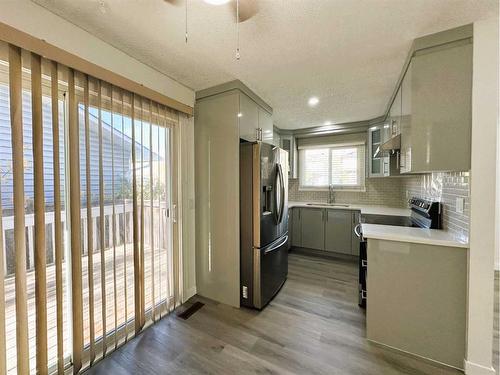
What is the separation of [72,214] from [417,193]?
3.76 metres

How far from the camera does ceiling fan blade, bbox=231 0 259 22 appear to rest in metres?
1.25

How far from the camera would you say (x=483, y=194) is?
55.0 inches

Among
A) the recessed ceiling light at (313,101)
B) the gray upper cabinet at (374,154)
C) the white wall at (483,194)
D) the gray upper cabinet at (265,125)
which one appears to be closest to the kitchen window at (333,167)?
the gray upper cabinet at (374,154)

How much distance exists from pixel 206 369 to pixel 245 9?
248cm

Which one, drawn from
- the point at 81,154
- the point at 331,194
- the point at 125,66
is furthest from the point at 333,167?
the point at 81,154

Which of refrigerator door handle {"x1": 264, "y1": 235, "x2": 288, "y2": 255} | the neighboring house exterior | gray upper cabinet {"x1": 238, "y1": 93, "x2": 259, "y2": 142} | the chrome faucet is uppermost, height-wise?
gray upper cabinet {"x1": 238, "y1": 93, "x2": 259, "y2": 142}

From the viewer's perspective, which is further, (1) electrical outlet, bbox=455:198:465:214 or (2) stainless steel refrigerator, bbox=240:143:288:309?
(2) stainless steel refrigerator, bbox=240:143:288:309

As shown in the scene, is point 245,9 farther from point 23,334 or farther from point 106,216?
point 23,334

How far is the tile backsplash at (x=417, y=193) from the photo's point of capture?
158cm

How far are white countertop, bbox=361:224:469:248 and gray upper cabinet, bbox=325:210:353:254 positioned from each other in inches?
68.6

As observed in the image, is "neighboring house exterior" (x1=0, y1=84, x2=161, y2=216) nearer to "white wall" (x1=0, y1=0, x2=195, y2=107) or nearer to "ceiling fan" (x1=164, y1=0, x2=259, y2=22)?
"white wall" (x1=0, y1=0, x2=195, y2=107)

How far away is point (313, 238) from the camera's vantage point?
386 cm

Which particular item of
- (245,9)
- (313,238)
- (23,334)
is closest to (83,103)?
(245,9)

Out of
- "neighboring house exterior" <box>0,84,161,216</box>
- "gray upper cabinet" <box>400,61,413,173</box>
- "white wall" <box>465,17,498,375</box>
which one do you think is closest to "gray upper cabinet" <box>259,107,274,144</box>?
"neighboring house exterior" <box>0,84,161,216</box>
